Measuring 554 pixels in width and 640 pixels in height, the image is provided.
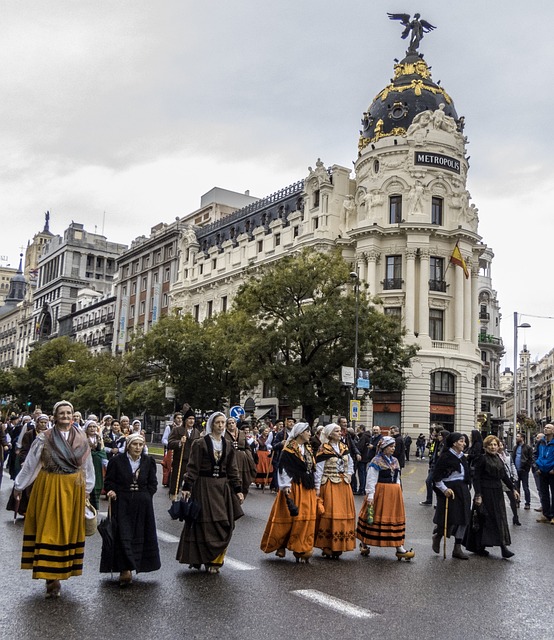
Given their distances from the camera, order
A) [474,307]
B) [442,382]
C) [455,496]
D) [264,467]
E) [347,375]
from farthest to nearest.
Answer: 1. [474,307]
2. [442,382]
3. [347,375]
4. [264,467]
5. [455,496]

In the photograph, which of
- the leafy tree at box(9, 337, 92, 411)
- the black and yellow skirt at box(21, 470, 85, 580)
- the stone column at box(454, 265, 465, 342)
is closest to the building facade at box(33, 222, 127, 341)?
the leafy tree at box(9, 337, 92, 411)

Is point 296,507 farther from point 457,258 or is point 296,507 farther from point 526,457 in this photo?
point 457,258

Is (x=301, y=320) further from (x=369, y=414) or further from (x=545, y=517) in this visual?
(x=545, y=517)

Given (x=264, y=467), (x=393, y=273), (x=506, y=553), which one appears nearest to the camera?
(x=506, y=553)

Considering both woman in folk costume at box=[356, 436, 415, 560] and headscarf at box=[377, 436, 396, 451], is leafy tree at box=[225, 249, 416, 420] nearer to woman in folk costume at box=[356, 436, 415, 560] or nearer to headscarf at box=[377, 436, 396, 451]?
headscarf at box=[377, 436, 396, 451]

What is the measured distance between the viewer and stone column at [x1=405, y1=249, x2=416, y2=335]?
4794 centimetres

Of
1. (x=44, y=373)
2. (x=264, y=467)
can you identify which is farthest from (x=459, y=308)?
(x=44, y=373)

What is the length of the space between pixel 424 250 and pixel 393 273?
2.51 meters

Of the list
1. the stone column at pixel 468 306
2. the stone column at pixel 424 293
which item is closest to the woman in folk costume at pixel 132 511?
the stone column at pixel 424 293

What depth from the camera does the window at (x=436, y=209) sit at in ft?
164

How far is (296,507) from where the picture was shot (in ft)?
31.3

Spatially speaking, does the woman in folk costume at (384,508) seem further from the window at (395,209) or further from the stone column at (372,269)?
the window at (395,209)

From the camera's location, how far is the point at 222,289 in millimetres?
62812

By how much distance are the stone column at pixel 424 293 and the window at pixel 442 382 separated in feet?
9.01
